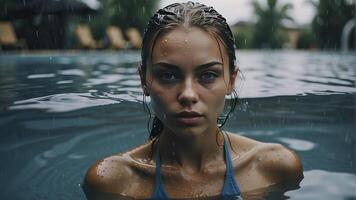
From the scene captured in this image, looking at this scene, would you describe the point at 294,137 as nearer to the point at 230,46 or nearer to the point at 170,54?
the point at 230,46

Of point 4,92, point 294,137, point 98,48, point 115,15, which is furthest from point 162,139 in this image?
A: point 115,15

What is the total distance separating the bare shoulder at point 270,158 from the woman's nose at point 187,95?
610mm

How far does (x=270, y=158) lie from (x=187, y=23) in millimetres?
889

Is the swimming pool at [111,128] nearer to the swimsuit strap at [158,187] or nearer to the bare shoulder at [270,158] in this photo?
the bare shoulder at [270,158]

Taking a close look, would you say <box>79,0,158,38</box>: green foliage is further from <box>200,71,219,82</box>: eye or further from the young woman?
<box>200,71,219,82</box>: eye

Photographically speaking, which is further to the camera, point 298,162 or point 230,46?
point 298,162

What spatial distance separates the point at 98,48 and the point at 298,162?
20.4m

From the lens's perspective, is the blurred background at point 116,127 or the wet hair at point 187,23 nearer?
the wet hair at point 187,23

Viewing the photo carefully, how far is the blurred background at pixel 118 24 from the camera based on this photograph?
17.8 meters

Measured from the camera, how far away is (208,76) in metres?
1.96

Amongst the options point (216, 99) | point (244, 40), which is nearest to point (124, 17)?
point (244, 40)

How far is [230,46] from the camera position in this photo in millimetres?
2117

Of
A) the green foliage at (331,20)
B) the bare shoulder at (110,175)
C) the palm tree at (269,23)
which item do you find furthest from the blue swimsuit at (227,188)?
the palm tree at (269,23)

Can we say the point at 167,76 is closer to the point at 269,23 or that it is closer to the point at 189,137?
the point at 189,137
